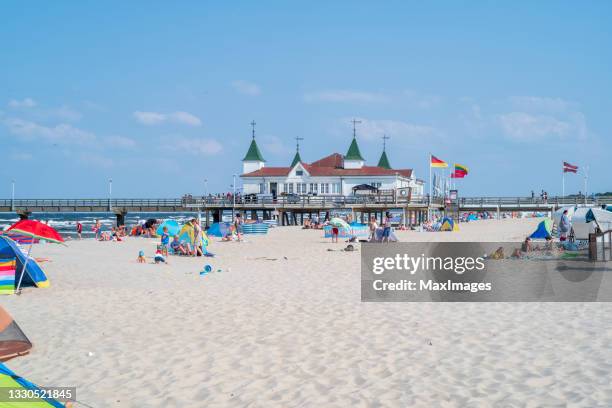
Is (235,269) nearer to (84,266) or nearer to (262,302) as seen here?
(84,266)

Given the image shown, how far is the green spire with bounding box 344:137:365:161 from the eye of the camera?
5444 centimetres

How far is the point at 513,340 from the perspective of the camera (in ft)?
24.1

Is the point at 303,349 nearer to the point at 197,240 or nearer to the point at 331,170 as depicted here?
the point at 197,240

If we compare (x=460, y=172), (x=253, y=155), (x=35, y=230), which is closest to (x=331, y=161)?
(x=253, y=155)

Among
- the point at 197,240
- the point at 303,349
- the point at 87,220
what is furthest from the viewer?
the point at 87,220

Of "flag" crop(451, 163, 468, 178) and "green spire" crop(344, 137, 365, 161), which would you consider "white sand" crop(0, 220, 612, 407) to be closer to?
"flag" crop(451, 163, 468, 178)

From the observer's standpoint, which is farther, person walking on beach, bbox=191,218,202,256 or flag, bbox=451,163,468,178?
flag, bbox=451,163,468,178

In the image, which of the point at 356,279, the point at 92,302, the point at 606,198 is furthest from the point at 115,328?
the point at 606,198

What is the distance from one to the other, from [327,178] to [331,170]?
1.11 m

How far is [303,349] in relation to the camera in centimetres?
699

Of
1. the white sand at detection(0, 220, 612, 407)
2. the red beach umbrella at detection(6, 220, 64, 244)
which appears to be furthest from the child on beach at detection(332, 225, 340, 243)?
the red beach umbrella at detection(6, 220, 64, 244)

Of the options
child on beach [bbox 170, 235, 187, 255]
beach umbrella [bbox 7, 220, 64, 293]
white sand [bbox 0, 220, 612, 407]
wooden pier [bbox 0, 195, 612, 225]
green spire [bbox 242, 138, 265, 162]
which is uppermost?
green spire [bbox 242, 138, 265, 162]

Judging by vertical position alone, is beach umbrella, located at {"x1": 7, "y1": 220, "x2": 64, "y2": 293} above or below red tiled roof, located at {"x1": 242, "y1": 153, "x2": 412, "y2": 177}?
below

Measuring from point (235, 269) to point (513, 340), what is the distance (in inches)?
355
